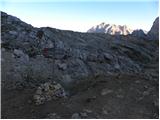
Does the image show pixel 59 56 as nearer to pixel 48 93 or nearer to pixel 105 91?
pixel 48 93

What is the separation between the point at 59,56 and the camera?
991 inches

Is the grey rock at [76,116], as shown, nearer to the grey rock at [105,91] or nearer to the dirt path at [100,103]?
the dirt path at [100,103]

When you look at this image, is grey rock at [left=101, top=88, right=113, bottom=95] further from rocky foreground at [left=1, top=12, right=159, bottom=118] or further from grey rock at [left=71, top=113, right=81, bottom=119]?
grey rock at [left=71, top=113, right=81, bottom=119]

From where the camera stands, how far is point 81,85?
21.0 meters

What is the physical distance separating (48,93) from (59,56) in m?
7.84

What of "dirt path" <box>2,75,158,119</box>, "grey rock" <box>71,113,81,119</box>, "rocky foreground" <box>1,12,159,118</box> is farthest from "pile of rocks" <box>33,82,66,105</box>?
"grey rock" <box>71,113,81,119</box>

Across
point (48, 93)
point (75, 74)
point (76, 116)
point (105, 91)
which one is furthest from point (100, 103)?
point (75, 74)

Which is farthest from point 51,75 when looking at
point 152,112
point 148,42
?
point 148,42

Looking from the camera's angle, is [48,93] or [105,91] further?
[105,91]

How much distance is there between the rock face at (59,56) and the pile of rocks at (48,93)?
3.47 m

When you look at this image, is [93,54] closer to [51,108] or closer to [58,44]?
[58,44]

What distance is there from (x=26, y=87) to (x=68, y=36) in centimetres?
930

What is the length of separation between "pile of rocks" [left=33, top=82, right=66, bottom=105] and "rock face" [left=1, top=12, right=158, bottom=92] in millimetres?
3472

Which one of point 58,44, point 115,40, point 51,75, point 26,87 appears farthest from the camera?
point 115,40
